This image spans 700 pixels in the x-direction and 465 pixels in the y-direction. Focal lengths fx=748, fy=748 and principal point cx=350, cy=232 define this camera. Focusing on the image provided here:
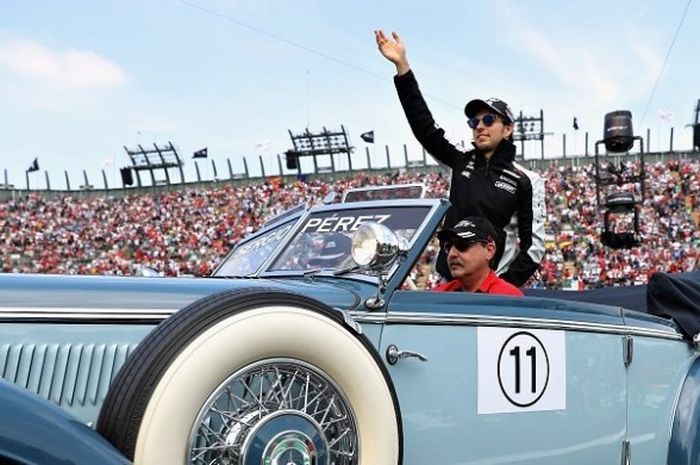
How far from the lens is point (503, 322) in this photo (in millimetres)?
3029

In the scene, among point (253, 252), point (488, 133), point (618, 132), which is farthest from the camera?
point (618, 132)

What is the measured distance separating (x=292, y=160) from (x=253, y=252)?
150 feet

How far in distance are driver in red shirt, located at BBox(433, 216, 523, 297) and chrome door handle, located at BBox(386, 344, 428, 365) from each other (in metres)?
0.69

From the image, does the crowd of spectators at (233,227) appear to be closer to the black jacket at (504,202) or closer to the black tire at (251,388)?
the black jacket at (504,202)

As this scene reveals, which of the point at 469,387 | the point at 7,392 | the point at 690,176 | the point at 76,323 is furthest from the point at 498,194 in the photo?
the point at 690,176

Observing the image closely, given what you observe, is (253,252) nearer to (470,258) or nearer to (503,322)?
(470,258)

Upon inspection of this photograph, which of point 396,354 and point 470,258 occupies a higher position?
point 470,258

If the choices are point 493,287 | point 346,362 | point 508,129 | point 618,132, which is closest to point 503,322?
point 493,287

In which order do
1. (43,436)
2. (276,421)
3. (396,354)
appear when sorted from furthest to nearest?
(396,354) < (276,421) < (43,436)

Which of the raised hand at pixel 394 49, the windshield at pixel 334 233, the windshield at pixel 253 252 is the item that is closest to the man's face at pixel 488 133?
the raised hand at pixel 394 49

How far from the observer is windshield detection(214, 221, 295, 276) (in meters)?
3.60

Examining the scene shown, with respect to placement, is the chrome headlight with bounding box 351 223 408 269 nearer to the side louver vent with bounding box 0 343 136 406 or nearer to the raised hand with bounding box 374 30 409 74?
the side louver vent with bounding box 0 343 136 406

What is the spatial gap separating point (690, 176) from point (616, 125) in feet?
94.9

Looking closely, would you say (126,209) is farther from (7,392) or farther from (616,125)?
(7,392)
